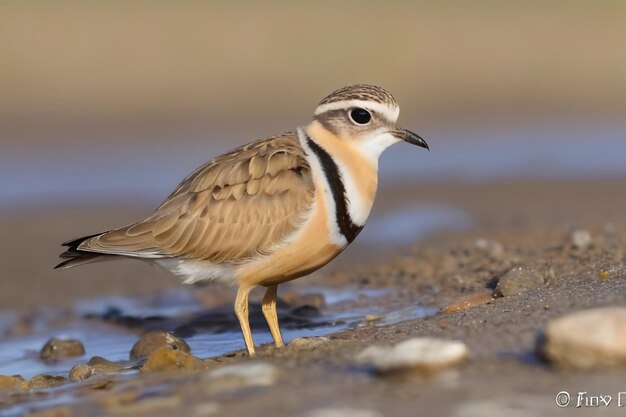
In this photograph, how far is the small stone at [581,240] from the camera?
9.41 metres

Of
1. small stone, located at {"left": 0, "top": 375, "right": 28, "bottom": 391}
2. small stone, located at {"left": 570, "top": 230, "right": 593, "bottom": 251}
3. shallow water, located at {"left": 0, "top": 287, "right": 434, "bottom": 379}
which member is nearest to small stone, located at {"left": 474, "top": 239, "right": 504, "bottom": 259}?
small stone, located at {"left": 570, "top": 230, "right": 593, "bottom": 251}

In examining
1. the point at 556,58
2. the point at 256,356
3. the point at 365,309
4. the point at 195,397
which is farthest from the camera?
the point at 556,58

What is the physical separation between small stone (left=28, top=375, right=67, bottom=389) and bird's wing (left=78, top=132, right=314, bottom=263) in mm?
1138

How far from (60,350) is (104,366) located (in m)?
1.21

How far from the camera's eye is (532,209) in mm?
13016

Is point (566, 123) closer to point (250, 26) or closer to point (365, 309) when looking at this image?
point (250, 26)

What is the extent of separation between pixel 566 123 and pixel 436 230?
854 centimetres

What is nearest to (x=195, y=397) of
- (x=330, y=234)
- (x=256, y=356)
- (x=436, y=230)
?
(x=256, y=356)

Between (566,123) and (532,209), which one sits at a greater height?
(566,123)

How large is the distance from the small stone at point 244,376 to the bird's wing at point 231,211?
Answer: 188 cm

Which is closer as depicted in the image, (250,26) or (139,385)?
(139,385)

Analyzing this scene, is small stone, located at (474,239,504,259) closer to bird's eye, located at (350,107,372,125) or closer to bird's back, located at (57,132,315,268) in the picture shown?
bird's eye, located at (350,107,372,125)

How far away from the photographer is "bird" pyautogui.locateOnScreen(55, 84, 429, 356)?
7.43 m

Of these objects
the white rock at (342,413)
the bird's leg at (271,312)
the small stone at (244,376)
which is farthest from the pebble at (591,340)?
the bird's leg at (271,312)
